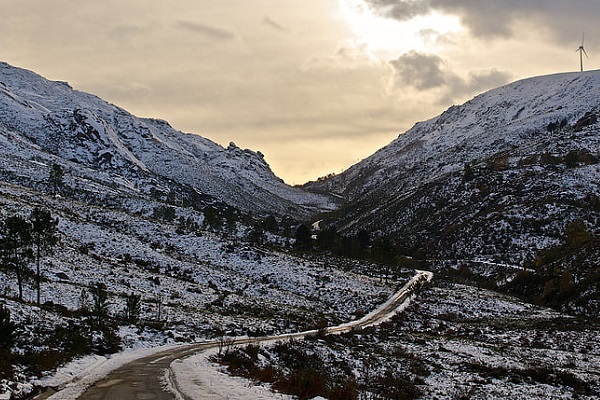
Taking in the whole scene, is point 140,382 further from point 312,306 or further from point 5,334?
point 312,306

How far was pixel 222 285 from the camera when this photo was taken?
83.1m

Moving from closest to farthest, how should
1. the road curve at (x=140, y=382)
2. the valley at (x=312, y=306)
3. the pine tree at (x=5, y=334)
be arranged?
the road curve at (x=140, y=382), the pine tree at (x=5, y=334), the valley at (x=312, y=306)

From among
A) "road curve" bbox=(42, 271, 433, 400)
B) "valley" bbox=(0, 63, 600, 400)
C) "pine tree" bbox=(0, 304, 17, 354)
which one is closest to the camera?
"road curve" bbox=(42, 271, 433, 400)

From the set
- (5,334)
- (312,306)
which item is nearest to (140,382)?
(5,334)

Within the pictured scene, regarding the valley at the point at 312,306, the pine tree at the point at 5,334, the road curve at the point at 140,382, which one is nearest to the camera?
the road curve at the point at 140,382

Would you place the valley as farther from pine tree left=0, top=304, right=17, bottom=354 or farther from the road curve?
the road curve

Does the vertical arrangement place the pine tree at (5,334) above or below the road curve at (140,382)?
above

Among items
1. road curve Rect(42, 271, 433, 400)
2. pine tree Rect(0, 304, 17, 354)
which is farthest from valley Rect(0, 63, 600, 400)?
road curve Rect(42, 271, 433, 400)

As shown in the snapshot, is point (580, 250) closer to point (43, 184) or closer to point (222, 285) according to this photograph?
point (222, 285)

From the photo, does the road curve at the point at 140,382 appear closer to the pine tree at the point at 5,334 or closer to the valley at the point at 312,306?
the valley at the point at 312,306

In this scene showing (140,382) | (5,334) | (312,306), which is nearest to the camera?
(140,382)

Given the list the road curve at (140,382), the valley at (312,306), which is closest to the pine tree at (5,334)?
the valley at (312,306)

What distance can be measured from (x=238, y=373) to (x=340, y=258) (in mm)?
111685

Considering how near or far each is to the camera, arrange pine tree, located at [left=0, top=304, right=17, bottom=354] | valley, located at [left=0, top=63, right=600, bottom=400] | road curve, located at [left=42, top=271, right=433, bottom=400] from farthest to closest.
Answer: valley, located at [left=0, top=63, right=600, bottom=400], pine tree, located at [left=0, top=304, right=17, bottom=354], road curve, located at [left=42, top=271, right=433, bottom=400]
